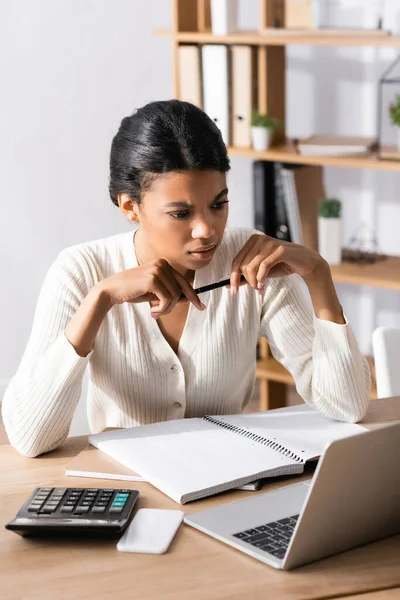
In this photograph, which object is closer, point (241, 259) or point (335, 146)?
point (241, 259)

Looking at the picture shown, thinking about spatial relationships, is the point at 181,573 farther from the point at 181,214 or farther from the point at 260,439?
the point at 181,214

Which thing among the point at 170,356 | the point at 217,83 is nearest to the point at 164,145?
the point at 170,356

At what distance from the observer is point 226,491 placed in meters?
1.44

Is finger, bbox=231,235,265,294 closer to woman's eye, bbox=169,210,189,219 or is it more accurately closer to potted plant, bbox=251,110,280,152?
woman's eye, bbox=169,210,189,219

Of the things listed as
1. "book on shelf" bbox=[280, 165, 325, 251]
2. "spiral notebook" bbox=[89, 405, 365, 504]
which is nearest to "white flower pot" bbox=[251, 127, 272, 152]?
"book on shelf" bbox=[280, 165, 325, 251]

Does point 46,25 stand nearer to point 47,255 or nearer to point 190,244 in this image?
point 47,255

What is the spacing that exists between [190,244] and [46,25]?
7.09ft

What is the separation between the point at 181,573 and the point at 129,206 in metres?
0.86

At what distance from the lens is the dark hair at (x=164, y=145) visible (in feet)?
5.63

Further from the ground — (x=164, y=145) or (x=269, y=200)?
(x=164, y=145)

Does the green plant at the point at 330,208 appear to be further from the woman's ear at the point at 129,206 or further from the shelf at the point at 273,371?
the woman's ear at the point at 129,206

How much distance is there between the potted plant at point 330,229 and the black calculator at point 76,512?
198cm

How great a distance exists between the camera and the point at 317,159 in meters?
3.12

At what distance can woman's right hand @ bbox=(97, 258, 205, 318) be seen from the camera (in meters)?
1.71
